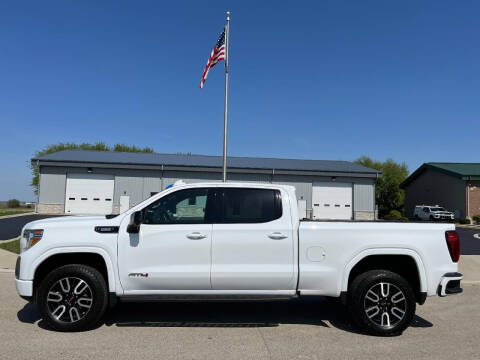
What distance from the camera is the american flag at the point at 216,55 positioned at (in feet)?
47.9

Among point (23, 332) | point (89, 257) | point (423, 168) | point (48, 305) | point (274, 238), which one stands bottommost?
point (23, 332)

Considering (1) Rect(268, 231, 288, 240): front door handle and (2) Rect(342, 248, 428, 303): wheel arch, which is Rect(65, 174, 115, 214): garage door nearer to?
(1) Rect(268, 231, 288, 240): front door handle

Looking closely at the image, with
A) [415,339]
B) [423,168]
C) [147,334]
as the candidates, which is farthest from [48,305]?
[423,168]

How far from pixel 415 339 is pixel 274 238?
226 centimetres

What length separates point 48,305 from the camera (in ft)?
14.5

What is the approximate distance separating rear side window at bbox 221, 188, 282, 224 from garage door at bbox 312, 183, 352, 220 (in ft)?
88.3

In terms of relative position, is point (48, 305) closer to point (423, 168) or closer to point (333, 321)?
point (333, 321)

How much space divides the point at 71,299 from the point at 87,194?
26858 mm

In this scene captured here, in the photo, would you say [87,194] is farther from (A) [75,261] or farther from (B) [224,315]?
(B) [224,315]

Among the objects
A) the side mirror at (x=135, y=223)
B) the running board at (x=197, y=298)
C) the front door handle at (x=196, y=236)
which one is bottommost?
the running board at (x=197, y=298)

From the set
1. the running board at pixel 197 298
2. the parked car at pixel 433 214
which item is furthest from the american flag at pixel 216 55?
the parked car at pixel 433 214

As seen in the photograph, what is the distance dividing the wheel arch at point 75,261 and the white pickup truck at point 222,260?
0.01 m

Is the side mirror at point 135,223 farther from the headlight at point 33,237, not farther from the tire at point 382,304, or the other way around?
the tire at point 382,304

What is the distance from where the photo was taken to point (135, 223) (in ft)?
14.2
